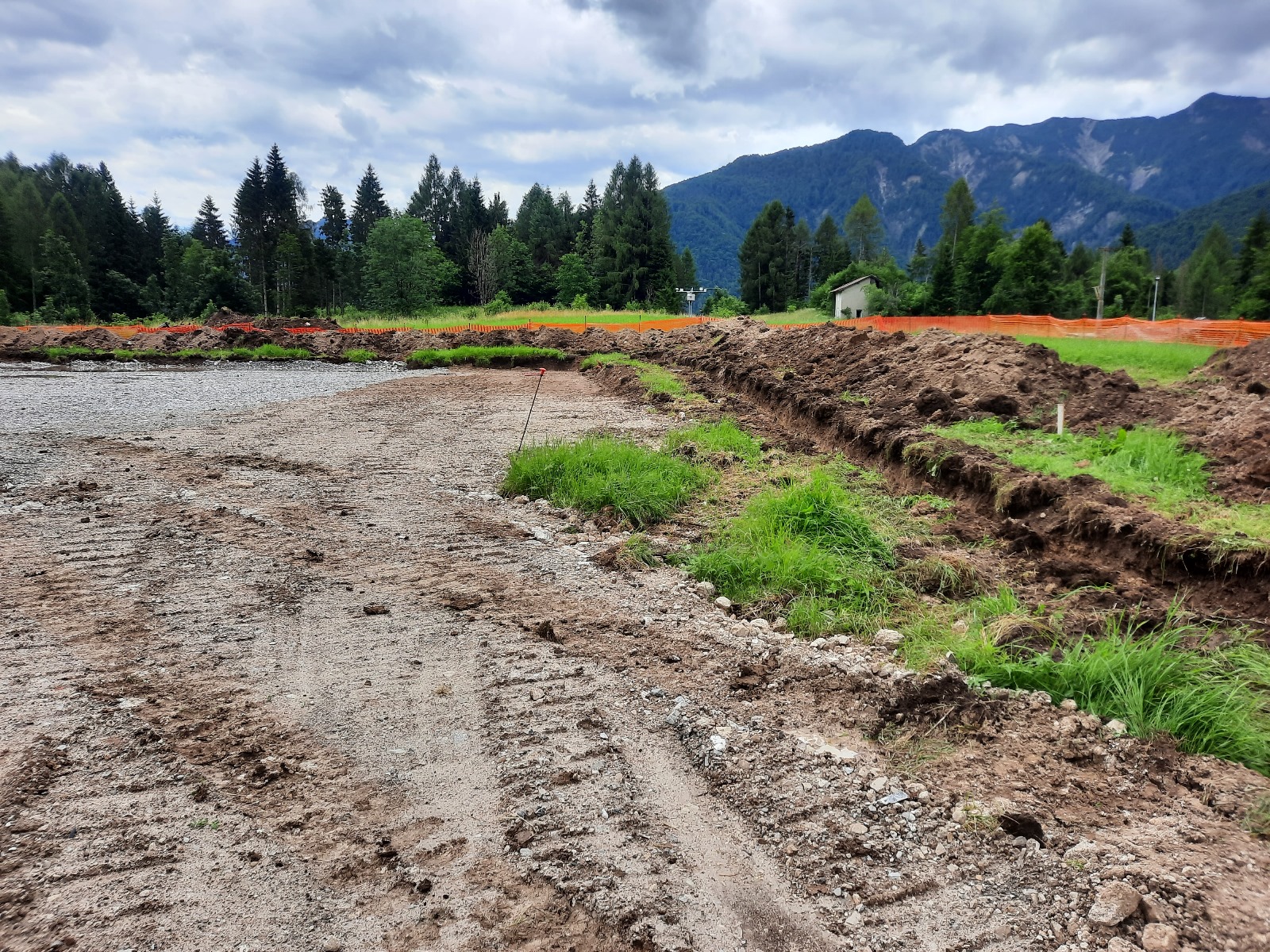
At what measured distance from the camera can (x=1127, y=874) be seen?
2580mm

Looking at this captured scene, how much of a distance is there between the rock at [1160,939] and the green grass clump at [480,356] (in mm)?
24342

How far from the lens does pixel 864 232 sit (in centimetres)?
9506

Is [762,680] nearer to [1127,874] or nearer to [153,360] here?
[1127,874]

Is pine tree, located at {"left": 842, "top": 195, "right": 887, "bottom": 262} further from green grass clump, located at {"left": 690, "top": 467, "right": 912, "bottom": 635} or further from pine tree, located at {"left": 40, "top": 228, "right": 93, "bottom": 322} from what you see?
green grass clump, located at {"left": 690, "top": 467, "right": 912, "bottom": 635}

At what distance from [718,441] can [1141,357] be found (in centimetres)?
994

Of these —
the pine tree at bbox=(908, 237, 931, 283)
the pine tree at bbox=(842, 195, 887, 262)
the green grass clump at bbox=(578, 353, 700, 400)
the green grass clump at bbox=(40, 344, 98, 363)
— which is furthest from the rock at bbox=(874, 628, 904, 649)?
the pine tree at bbox=(842, 195, 887, 262)

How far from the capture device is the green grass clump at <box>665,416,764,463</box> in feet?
32.3

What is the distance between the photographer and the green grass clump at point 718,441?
9836mm

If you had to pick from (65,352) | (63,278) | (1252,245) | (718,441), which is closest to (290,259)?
(63,278)

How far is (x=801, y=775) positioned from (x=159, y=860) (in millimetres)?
2737

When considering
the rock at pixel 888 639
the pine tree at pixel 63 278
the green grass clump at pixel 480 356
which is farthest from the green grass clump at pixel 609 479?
the pine tree at pixel 63 278

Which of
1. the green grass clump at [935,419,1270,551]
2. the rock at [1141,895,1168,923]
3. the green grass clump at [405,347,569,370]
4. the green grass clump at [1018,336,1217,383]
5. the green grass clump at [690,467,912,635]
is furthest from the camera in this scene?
the green grass clump at [405,347,569,370]

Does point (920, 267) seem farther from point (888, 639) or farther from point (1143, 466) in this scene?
point (888, 639)

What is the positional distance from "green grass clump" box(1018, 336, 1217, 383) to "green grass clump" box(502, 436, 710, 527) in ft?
27.5
